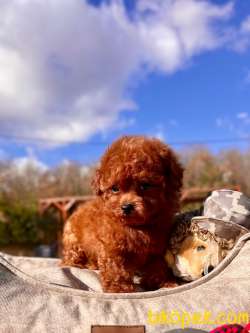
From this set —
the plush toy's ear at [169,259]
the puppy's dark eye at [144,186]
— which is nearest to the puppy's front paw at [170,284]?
the plush toy's ear at [169,259]

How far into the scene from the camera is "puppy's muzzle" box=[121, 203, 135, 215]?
2.97 meters

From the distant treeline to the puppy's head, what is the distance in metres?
12.9

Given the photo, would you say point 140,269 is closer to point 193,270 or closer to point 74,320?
point 193,270

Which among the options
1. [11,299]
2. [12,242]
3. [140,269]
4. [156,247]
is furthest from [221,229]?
[12,242]

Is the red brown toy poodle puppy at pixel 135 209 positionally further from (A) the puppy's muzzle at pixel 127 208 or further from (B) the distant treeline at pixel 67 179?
(B) the distant treeline at pixel 67 179

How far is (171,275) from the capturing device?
314 centimetres

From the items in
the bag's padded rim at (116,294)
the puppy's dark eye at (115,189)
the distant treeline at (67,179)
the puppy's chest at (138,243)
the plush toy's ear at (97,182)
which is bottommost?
the bag's padded rim at (116,294)

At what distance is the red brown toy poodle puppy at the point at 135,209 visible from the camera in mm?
3027

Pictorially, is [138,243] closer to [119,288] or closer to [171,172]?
[119,288]

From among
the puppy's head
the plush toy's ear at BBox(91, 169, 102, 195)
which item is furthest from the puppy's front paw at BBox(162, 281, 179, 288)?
the plush toy's ear at BBox(91, 169, 102, 195)

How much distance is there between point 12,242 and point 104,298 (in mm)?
13347

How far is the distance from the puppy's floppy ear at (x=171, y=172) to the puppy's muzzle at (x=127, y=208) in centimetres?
40

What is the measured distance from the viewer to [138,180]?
3051 millimetres

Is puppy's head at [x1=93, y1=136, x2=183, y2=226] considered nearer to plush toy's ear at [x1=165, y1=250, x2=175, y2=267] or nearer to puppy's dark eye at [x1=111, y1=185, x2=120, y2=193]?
puppy's dark eye at [x1=111, y1=185, x2=120, y2=193]
